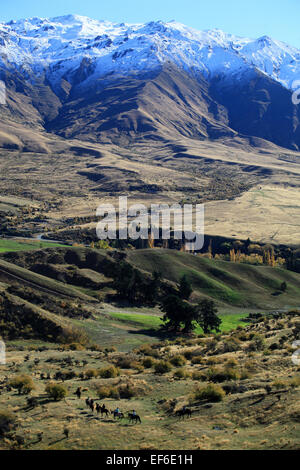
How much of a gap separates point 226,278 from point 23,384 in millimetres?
60999

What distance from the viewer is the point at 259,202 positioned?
7810 inches

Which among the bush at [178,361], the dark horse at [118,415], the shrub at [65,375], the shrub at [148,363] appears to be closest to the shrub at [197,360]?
the bush at [178,361]

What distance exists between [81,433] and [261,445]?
319 inches

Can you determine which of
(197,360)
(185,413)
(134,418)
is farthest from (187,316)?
(134,418)

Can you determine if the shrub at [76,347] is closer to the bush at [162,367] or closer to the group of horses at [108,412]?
the bush at [162,367]

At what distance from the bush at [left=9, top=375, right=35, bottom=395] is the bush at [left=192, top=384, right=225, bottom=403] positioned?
9.68 meters

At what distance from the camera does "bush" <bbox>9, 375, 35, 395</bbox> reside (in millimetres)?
28531

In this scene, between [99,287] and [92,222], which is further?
[92,222]

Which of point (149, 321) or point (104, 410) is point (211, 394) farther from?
point (149, 321)

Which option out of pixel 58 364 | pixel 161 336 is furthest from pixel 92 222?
pixel 58 364

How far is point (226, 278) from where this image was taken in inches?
3408

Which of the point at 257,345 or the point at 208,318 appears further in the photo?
the point at 208,318

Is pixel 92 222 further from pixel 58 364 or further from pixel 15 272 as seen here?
pixel 58 364

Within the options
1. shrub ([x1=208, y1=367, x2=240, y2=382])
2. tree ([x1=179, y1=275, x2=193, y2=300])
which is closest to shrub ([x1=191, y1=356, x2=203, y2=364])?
shrub ([x1=208, y1=367, x2=240, y2=382])
